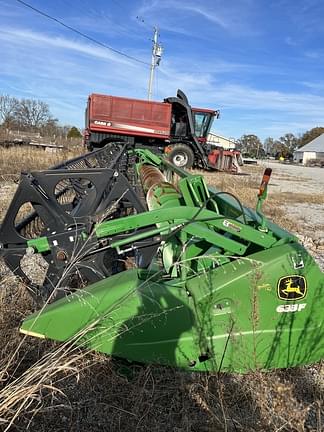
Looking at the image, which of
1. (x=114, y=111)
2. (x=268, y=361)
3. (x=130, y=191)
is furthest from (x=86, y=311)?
(x=114, y=111)

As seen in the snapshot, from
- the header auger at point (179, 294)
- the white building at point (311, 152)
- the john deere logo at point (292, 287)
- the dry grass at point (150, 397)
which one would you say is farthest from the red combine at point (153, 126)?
the white building at point (311, 152)

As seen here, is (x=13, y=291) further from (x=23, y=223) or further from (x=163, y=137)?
(x=163, y=137)

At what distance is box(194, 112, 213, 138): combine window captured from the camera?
19.1 metres

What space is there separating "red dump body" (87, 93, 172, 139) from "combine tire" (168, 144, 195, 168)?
1.09 m

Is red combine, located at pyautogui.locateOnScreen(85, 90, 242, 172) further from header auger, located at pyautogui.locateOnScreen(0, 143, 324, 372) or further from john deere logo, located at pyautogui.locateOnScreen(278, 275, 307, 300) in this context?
john deere logo, located at pyautogui.locateOnScreen(278, 275, 307, 300)

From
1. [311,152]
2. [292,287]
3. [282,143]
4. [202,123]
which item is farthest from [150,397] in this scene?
[282,143]

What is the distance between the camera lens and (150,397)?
2125mm

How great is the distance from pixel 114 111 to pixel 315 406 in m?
15.9

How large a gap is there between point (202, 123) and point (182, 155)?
7.48 ft

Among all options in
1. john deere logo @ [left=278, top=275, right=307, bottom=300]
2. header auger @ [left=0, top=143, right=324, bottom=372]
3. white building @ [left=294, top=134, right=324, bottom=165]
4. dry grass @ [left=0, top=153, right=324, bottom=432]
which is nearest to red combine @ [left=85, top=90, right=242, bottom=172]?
header auger @ [left=0, top=143, right=324, bottom=372]

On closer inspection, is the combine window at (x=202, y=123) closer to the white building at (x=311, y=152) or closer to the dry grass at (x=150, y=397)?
the dry grass at (x=150, y=397)

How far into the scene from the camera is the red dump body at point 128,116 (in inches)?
655

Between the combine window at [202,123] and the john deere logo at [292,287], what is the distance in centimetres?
1742

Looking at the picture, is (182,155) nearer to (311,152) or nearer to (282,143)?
(311,152)
